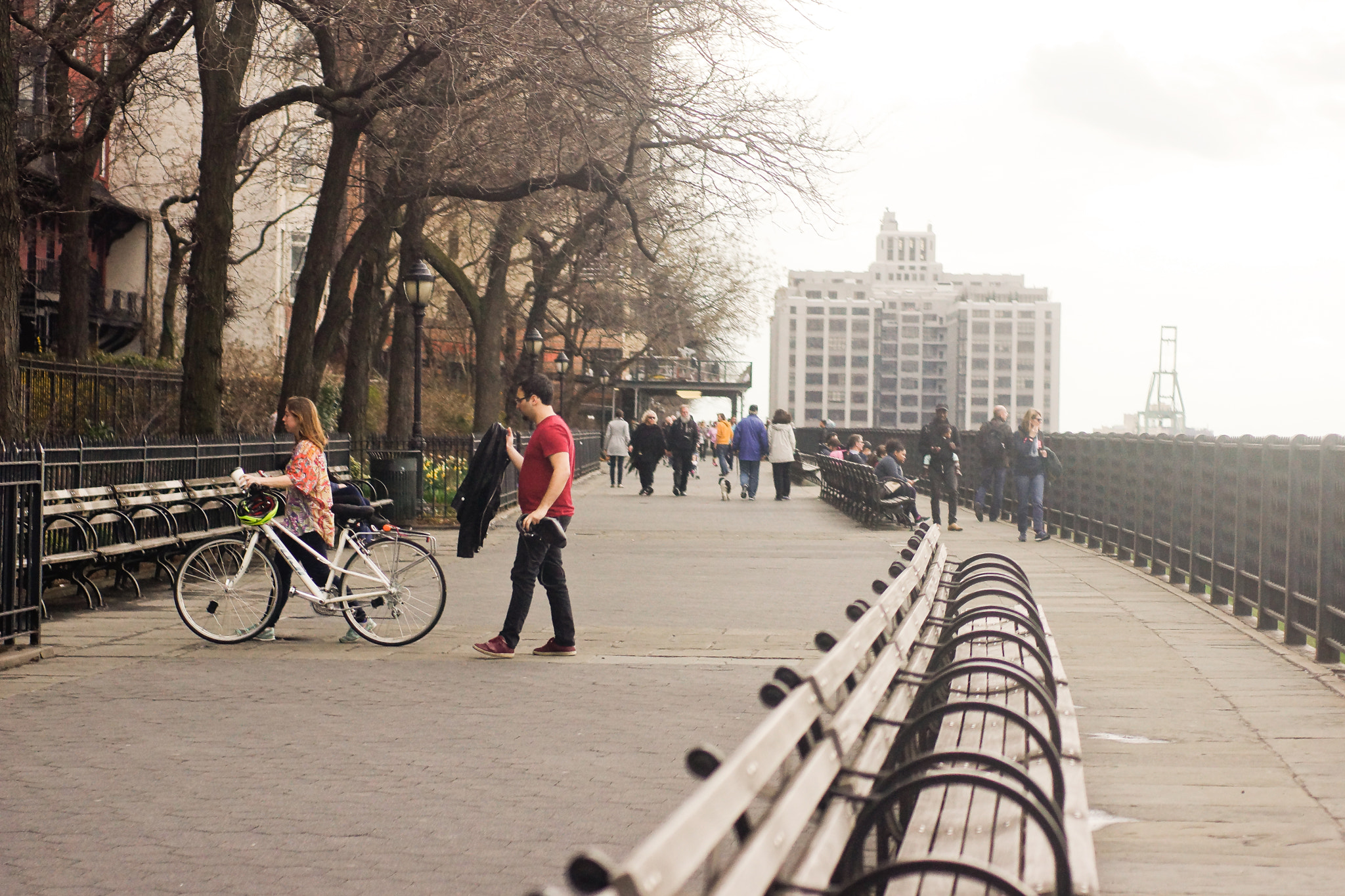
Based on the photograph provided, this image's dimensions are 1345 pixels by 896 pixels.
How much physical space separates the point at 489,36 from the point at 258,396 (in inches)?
654

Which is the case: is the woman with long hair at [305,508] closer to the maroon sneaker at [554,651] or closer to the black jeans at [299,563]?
the black jeans at [299,563]

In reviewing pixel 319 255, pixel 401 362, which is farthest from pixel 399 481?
pixel 401 362

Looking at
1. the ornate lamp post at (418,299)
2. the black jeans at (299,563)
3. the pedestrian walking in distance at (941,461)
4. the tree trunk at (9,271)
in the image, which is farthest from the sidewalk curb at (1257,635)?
the ornate lamp post at (418,299)

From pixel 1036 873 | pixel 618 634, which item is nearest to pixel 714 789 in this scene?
pixel 1036 873

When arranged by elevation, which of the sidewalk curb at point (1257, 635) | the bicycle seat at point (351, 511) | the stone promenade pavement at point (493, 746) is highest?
the bicycle seat at point (351, 511)

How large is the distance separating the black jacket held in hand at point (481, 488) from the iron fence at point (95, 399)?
42.5ft

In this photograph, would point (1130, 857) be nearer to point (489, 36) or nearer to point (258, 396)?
point (489, 36)

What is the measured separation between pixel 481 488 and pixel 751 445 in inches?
802

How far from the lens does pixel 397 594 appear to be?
10109 mm

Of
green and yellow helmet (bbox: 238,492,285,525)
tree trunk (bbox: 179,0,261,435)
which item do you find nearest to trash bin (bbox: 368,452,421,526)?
tree trunk (bbox: 179,0,261,435)

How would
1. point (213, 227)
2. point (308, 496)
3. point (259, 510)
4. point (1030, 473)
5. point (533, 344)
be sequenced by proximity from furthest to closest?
point (533, 344) → point (1030, 473) → point (213, 227) → point (308, 496) → point (259, 510)

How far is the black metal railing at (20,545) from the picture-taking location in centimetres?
923

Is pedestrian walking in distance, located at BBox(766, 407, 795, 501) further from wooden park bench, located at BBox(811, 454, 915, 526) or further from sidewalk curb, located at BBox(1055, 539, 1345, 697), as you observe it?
sidewalk curb, located at BBox(1055, 539, 1345, 697)

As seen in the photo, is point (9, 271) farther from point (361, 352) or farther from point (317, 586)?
point (361, 352)
